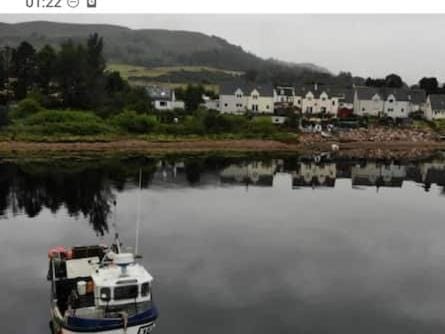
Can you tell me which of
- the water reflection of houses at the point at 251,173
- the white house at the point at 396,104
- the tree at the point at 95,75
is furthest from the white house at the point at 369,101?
the tree at the point at 95,75

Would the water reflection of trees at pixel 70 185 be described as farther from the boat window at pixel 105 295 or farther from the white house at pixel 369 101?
the white house at pixel 369 101

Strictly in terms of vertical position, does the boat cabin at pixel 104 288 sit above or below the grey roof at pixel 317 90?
below

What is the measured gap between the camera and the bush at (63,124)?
156 ft

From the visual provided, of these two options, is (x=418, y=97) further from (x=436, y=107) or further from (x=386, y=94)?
(x=386, y=94)

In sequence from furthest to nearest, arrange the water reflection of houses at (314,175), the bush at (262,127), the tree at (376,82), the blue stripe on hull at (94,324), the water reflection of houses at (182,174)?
the tree at (376,82) → the bush at (262,127) → the water reflection of houses at (314,175) → the water reflection of houses at (182,174) → the blue stripe on hull at (94,324)

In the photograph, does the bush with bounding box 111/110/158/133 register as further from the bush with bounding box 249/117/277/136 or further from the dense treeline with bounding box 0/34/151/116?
the bush with bounding box 249/117/277/136

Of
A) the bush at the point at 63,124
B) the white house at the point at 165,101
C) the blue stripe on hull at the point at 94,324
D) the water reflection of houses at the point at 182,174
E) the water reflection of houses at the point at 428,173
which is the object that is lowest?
the water reflection of houses at the point at 182,174

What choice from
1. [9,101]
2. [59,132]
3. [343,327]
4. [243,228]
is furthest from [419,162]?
[9,101]

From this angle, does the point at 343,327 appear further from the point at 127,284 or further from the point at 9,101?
the point at 9,101

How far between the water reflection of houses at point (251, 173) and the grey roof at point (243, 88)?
2740 centimetres

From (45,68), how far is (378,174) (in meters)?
39.5

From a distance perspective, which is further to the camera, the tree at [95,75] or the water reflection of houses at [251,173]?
the tree at [95,75]

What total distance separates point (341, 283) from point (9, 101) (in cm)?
5148

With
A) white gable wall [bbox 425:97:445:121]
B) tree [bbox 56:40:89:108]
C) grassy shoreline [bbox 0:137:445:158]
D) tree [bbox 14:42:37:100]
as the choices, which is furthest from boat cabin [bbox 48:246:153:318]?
white gable wall [bbox 425:97:445:121]
